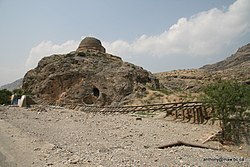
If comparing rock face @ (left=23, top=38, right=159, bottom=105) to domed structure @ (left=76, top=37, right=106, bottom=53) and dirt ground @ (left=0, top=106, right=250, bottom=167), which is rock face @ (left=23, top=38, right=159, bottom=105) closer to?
domed structure @ (left=76, top=37, right=106, bottom=53)

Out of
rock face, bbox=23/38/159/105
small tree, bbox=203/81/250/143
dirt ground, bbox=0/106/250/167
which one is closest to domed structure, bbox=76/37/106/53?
rock face, bbox=23/38/159/105

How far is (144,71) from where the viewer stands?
3750cm

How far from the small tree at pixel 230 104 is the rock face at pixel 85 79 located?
702 inches

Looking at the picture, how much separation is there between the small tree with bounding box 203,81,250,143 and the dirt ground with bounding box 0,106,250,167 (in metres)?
0.92

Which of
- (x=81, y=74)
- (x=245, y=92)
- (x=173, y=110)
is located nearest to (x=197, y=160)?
(x=245, y=92)

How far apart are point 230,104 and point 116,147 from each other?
6286mm

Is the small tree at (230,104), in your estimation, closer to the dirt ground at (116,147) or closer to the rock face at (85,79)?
the dirt ground at (116,147)

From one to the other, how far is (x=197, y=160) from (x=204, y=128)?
23.6 ft

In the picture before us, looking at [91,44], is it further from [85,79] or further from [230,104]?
[230,104]

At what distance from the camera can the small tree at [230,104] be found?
13164mm

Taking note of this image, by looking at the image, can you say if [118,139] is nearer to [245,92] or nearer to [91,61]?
[245,92]

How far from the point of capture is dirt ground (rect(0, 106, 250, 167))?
8.23m

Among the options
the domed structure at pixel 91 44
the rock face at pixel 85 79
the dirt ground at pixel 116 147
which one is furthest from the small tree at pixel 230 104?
the domed structure at pixel 91 44

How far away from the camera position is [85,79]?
3438 cm
